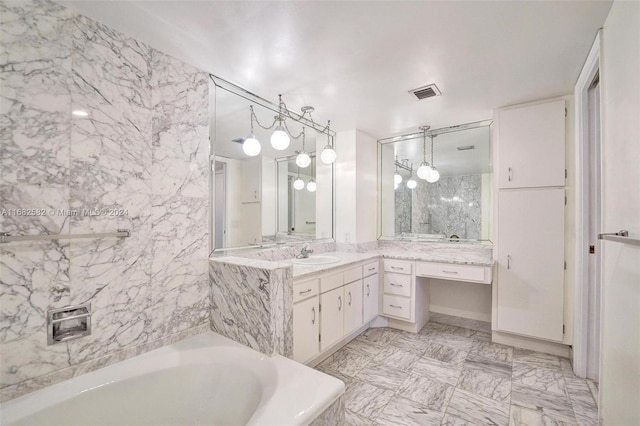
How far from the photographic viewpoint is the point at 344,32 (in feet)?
5.11

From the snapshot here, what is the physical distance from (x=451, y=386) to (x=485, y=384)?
0.27 m

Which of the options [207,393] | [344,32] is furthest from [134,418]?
[344,32]

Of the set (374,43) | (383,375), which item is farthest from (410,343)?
(374,43)

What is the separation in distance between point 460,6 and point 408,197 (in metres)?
2.31

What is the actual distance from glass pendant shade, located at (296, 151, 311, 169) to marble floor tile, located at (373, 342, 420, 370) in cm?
202

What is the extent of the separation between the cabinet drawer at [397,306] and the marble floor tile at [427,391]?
82 cm

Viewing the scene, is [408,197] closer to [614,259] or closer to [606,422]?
[614,259]

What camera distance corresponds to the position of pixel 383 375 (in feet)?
7.09

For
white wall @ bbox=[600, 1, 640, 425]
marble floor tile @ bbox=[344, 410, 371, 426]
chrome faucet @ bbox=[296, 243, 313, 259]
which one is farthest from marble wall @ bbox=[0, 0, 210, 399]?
white wall @ bbox=[600, 1, 640, 425]

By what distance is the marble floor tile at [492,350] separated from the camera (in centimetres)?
242

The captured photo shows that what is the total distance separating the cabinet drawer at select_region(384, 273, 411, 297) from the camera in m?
2.91

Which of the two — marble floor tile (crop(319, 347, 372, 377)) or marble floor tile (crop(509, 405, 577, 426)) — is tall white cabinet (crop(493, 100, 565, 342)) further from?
marble floor tile (crop(319, 347, 372, 377))

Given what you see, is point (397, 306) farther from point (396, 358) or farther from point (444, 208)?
point (444, 208)

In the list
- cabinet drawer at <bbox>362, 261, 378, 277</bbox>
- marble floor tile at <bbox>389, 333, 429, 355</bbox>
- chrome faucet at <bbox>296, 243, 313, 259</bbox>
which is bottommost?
marble floor tile at <bbox>389, 333, 429, 355</bbox>
